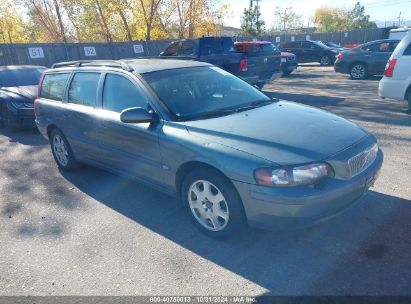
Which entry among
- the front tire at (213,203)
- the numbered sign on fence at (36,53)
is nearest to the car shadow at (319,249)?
the front tire at (213,203)

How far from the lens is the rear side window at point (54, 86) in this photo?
15.7 feet

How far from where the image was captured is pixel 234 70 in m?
10.3

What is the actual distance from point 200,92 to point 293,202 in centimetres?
178

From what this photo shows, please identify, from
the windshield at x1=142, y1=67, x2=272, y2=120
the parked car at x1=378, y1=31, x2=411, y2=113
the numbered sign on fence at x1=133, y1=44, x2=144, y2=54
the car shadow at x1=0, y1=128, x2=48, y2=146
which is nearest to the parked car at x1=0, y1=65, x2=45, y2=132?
the car shadow at x1=0, y1=128, x2=48, y2=146

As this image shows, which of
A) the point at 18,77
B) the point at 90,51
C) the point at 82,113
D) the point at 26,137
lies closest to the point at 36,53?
the point at 90,51

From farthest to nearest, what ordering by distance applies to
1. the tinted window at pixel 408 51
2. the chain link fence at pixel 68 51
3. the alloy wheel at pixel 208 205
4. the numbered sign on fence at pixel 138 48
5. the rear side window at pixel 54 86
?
the numbered sign on fence at pixel 138 48
the chain link fence at pixel 68 51
the tinted window at pixel 408 51
the rear side window at pixel 54 86
the alloy wheel at pixel 208 205

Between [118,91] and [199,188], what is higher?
[118,91]

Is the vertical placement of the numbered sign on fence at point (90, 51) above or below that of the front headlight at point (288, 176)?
above

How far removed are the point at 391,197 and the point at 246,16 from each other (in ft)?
141

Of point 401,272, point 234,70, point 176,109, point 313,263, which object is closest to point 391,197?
point 401,272

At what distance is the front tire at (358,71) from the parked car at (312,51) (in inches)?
284

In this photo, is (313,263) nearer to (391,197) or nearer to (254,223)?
(254,223)

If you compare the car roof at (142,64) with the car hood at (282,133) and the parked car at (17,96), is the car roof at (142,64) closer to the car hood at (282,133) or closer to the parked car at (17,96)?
the car hood at (282,133)

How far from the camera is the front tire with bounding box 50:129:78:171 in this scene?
488cm
